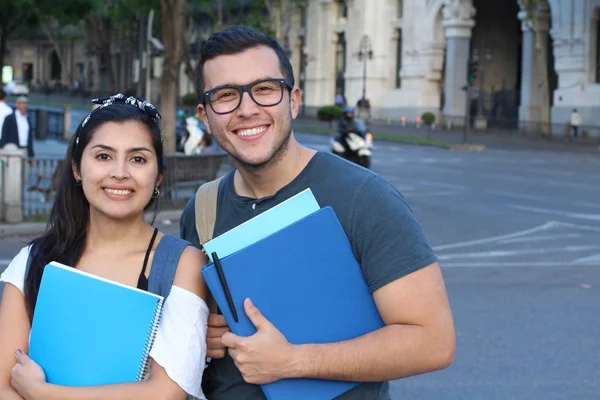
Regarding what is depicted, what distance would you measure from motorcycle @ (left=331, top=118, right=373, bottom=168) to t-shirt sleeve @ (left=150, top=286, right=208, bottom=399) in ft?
53.6

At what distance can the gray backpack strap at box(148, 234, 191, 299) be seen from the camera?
110 inches

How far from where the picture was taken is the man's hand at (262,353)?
2609 millimetres

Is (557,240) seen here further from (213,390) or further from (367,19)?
(367,19)

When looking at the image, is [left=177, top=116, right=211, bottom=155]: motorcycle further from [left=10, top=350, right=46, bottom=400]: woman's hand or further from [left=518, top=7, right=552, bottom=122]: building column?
[left=518, top=7, right=552, bottom=122]: building column

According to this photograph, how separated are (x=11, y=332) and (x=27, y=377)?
166 mm

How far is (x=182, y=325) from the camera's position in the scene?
108 inches

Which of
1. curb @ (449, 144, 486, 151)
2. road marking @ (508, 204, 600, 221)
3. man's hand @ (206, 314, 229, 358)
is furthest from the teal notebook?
curb @ (449, 144, 486, 151)

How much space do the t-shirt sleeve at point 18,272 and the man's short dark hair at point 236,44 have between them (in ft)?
2.25

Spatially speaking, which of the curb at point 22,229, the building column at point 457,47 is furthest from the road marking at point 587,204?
the building column at point 457,47

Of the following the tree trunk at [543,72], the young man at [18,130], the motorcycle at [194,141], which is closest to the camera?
the young man at [18,130]

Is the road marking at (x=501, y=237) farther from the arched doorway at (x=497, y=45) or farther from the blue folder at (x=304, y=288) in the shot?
the arched doorway at (x=497, y=45)

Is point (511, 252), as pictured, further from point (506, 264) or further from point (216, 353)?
Answer: point (216, 353)

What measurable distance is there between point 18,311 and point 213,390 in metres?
0.59

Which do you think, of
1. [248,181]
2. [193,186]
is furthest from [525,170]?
[248,181]
